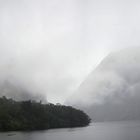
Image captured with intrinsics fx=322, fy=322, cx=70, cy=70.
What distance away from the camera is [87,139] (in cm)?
15750

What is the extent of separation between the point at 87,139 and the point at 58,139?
14877mm

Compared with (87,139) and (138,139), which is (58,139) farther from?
(138,139)

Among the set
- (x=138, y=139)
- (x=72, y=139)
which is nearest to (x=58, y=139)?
(x=72, y=139)

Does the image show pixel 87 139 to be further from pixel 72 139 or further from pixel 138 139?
pixel 138 139

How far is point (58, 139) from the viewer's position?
16138 cm

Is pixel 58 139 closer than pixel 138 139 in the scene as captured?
No

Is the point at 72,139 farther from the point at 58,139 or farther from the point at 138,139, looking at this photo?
the point at 138,139

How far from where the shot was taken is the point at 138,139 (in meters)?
A: 142

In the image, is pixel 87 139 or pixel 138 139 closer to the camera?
pixel 138 139

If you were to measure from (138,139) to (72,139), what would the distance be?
3331 cm

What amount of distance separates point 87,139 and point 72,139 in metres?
7.36

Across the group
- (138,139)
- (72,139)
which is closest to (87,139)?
(72,139)

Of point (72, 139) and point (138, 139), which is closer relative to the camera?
point (138, 139)
